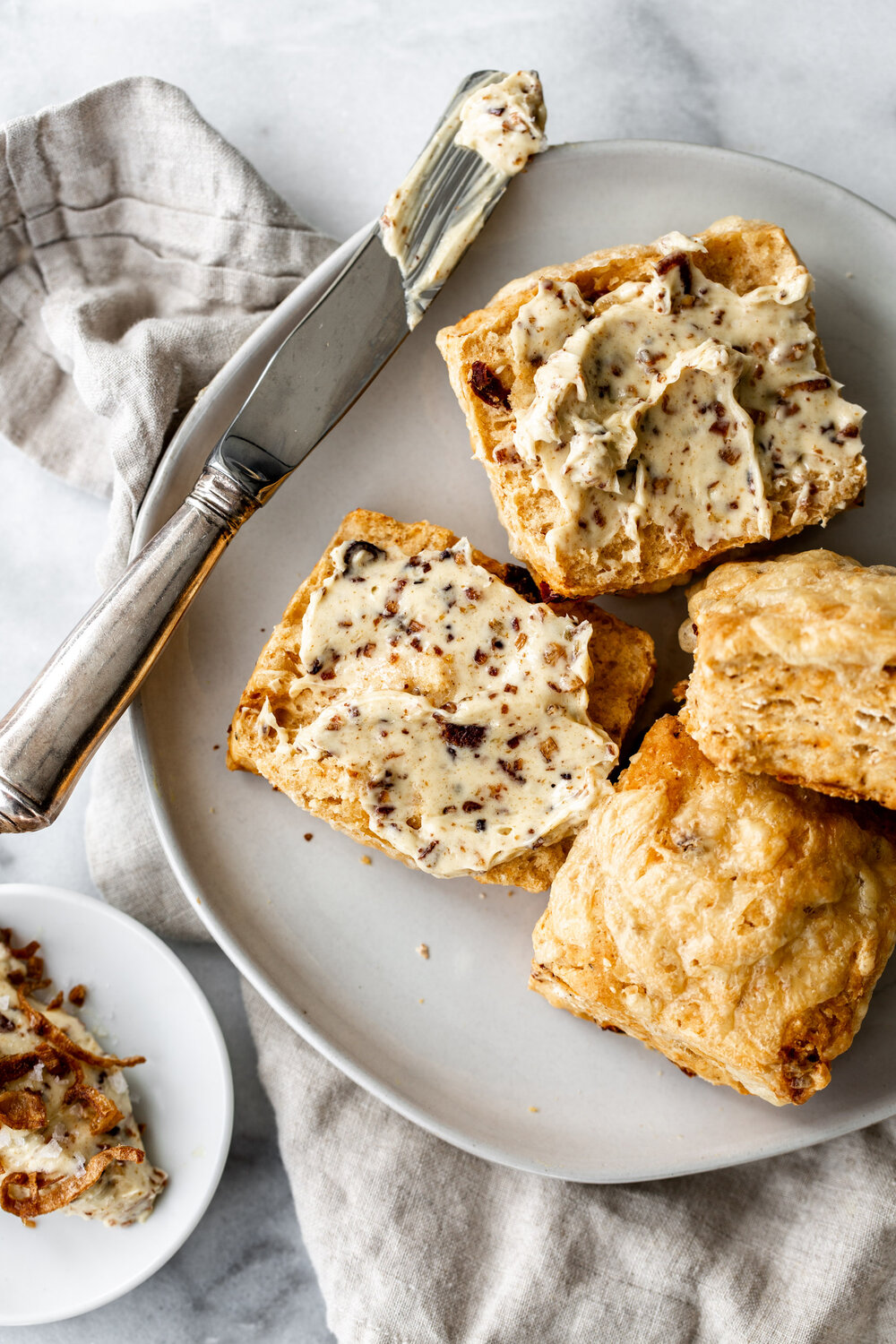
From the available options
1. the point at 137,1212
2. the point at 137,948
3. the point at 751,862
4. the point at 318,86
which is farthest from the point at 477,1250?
the point at 318,86

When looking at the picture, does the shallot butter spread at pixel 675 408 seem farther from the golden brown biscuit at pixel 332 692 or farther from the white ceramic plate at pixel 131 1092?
the white ceramic plate at pixel 131 1092

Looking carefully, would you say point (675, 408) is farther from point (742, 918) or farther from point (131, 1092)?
point (131, 1092)

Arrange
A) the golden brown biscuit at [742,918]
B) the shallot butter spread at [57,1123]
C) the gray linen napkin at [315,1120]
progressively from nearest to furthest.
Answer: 1. the golden brown biscuit at [742,918]
2. the shallot butter spread at [57,1123]
3. the gray linen napkin at [315,1120]

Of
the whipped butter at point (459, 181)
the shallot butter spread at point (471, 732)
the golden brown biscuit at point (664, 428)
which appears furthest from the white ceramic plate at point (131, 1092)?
the whipped butter at point (459, 181)

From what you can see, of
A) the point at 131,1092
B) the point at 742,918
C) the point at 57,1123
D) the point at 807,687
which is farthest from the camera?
the point at 131,1092

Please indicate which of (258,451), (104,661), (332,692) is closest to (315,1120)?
(332,692)

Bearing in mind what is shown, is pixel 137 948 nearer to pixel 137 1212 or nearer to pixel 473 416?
pixel 137 1212

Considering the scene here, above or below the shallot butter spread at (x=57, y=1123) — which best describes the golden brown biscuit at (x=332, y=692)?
above
